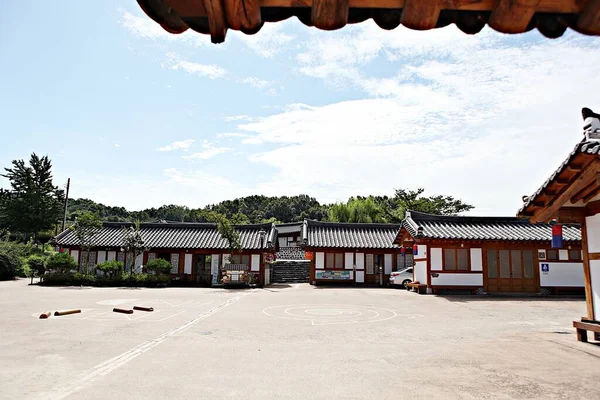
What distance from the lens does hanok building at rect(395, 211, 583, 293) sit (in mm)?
22000

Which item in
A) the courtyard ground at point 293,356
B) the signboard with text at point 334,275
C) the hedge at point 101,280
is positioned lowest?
the courtyard ground at point 293,356

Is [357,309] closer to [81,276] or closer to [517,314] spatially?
[517,314]

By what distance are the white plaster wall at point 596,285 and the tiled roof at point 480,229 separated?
11989 mm

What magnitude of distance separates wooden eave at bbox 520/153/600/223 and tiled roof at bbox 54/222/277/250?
67.5ft

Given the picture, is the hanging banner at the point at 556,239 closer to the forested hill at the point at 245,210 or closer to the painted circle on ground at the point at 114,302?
the painted circle on ground at the point at 114,302

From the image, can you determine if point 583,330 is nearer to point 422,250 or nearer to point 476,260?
point 476,260

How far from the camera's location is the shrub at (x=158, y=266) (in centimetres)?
2694

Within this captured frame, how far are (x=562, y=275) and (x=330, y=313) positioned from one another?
605 inches

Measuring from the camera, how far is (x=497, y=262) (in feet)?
73.2

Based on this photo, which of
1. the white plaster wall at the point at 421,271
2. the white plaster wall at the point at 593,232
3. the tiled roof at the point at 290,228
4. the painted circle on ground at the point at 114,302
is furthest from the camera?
the tiled roof at the point at 290,228

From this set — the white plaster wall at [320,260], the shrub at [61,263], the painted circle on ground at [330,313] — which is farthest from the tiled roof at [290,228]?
the painted circle on ground at [330,313]

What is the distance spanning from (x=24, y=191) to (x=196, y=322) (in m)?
38.9

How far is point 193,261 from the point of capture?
96.0 feet

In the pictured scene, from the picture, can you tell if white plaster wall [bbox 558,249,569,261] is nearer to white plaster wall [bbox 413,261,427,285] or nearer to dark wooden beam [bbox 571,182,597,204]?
white plaster wall [bbox 413,261,427,285]
